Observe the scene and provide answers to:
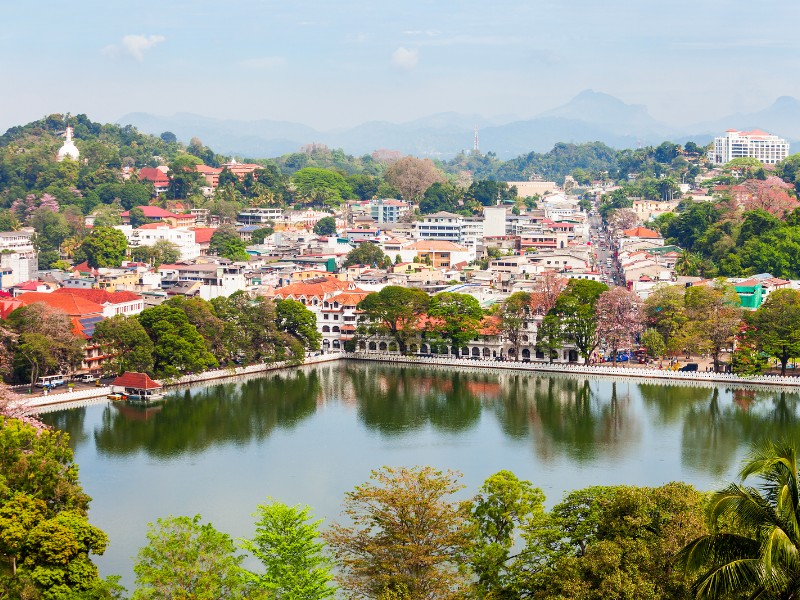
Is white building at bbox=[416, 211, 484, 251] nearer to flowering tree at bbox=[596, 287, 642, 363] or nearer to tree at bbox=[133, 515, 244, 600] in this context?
flowering tree at bbox=[596, 287, 642, 363]

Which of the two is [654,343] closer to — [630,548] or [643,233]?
[630,548]

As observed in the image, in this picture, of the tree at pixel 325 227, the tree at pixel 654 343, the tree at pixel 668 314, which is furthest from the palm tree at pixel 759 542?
the tree at pixel 325 227

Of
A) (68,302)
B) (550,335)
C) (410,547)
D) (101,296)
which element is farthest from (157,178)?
(410,547)

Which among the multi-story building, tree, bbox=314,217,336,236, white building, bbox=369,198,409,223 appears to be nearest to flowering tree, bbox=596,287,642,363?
tree, bbox=314,217,336,236

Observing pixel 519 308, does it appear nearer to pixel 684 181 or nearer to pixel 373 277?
pixel 373 277

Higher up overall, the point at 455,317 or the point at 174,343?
the point at 455,317

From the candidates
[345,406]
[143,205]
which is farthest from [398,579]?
[143,205]
